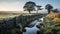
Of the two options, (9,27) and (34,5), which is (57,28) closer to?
(34,5)

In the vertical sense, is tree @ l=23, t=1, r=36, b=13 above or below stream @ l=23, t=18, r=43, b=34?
above

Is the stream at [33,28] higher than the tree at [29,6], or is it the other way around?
the tree at [29,6]

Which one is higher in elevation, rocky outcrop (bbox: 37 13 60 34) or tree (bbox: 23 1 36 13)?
tree (bbox: 23 1 36 13)

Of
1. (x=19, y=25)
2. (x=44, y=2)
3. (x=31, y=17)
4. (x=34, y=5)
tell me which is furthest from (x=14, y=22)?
(x=44, y=2)

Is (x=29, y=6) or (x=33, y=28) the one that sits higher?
(x=29, y=6)

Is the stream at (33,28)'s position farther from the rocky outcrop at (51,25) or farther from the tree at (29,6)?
the tree at (29,6)

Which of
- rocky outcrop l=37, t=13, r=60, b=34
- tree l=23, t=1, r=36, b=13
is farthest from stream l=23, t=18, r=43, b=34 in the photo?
tree l=23, t=1, r=36, b=13

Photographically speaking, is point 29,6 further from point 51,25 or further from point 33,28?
point 51,25

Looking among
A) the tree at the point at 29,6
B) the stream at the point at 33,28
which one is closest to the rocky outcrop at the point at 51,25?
the stream at the point at 33,28

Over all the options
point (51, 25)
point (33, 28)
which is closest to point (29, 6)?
point (33, 28)

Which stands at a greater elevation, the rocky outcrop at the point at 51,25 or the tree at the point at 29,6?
the tree at the point at 29,6

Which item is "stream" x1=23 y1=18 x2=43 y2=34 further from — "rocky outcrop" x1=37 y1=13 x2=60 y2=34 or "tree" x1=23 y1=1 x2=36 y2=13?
"tree" x1=23 y1=1 x2=36 y2=13
